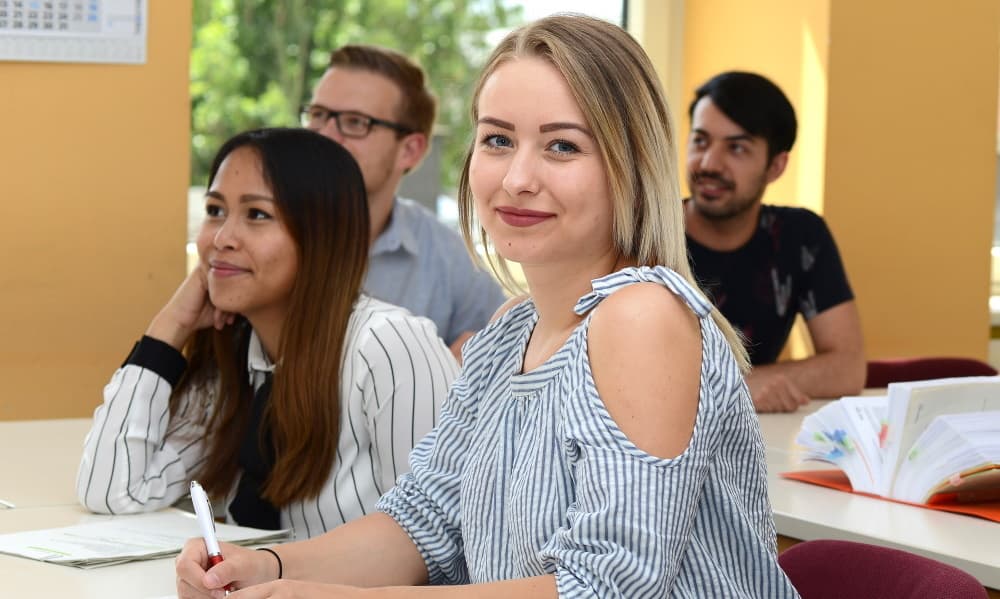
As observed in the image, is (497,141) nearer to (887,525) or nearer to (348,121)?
(887,525)

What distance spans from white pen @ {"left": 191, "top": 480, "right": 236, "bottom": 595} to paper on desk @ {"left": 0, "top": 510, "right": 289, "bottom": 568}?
1.09 ft

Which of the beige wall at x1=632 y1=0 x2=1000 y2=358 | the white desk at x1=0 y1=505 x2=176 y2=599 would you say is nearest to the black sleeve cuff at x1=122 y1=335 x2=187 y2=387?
the white desk at x1=0 y1=505 x2=176 y2=599

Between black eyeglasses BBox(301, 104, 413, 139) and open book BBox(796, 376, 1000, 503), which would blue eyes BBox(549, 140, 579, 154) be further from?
black eyeglasses BBox(301, 104, 413, 139)

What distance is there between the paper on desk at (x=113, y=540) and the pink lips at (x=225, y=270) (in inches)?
17.2

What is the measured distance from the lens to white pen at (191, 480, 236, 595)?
59.8 inches

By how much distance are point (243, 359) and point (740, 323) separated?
166cm

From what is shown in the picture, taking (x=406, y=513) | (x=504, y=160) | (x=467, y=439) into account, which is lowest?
(x=406, y=513)

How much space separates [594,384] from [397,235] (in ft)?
7.28

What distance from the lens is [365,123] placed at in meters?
3.52

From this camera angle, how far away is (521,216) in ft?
4.65

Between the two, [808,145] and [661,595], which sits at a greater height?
[808,145]

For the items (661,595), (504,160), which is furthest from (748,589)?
(504,160)

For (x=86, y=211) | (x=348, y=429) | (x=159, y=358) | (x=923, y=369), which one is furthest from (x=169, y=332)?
(x=923, y=369)

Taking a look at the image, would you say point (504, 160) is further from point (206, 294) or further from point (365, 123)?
point (365, 123)
